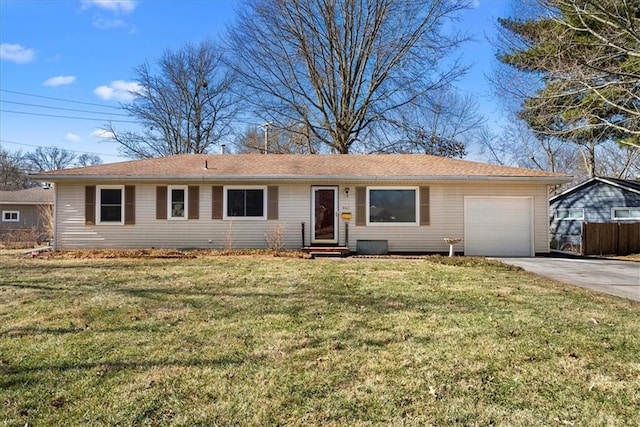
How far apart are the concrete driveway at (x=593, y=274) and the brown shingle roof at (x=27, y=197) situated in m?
25.0

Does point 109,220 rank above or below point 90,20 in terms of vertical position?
below

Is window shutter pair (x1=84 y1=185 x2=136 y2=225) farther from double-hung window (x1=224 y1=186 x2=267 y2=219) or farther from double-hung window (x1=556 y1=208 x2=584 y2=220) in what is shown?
double-hung window (x1=556 y1=208 x2=584 y2=220)

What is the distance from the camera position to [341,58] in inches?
854

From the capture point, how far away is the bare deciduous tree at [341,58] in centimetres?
2103

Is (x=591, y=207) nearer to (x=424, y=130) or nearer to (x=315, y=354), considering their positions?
(x=424, y=130)

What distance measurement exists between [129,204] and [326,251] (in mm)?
6289

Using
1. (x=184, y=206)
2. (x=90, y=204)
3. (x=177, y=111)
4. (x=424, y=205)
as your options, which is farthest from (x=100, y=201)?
(x=177, y=111)

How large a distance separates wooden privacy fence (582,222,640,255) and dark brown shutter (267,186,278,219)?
11053mm

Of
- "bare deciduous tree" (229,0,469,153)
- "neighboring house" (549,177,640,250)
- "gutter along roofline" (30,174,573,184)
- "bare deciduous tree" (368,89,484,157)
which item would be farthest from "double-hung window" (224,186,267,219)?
"neighboring house" (549,177,640,250)

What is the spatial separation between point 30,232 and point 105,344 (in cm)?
1877

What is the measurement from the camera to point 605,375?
11.0 feet

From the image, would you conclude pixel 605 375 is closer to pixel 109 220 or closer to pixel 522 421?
pixel 522 421

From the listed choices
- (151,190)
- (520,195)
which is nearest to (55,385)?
(151,190)

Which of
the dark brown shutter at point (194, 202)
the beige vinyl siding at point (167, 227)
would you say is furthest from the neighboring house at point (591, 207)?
the dark brown shutter at point (194, 202)
